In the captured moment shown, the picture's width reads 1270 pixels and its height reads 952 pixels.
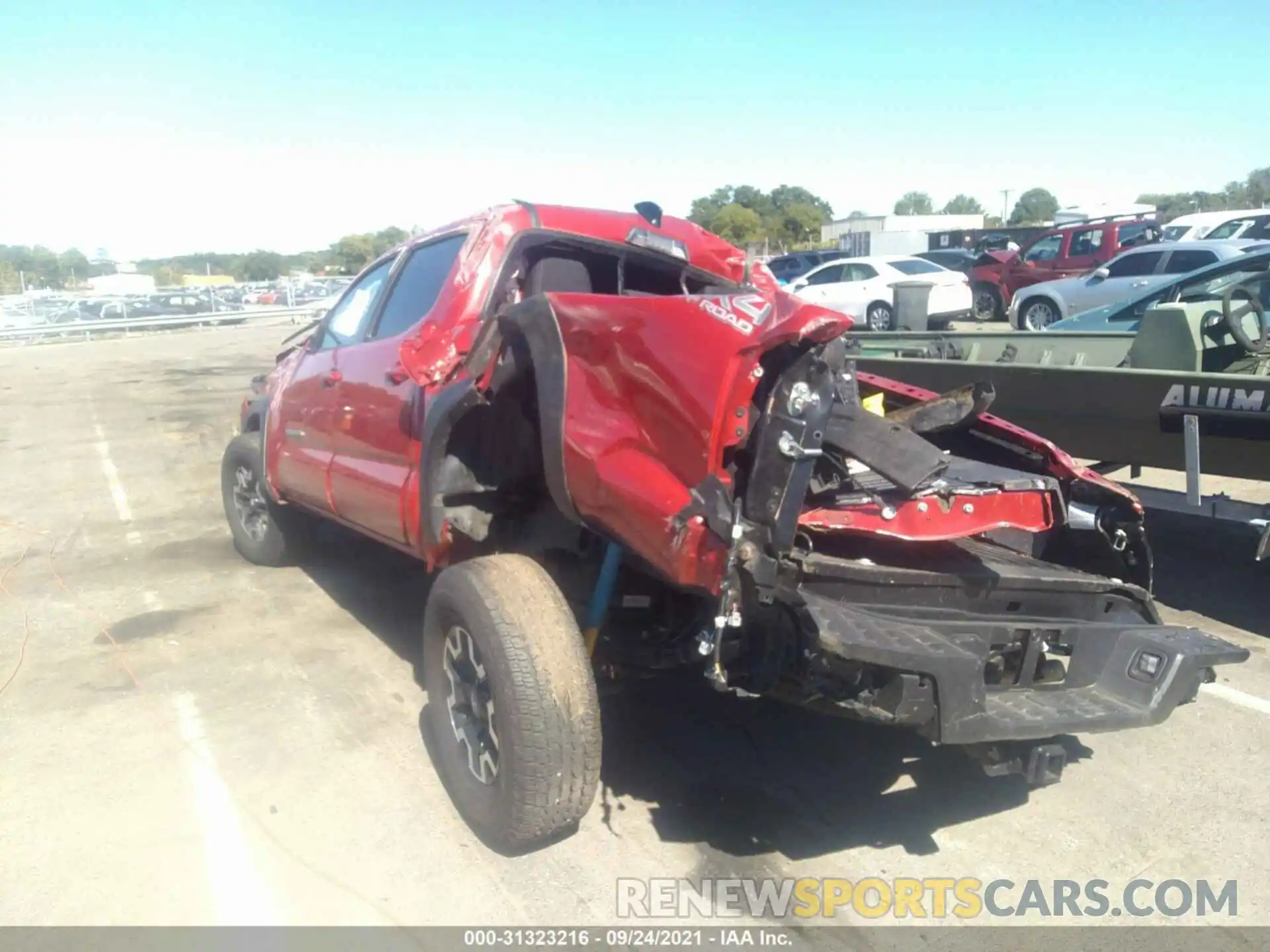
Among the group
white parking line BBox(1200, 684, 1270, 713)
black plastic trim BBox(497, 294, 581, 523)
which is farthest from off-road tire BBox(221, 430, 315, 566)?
white parking line BBox(1200, 684, 1270, 713)

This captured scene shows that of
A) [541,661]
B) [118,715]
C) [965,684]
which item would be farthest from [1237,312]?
[118,715]

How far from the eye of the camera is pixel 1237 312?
6.09m

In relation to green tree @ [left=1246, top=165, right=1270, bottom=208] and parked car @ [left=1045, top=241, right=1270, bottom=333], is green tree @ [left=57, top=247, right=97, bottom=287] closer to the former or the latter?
parked car @ [left=1045, top=241, right=1270, bottom=333]

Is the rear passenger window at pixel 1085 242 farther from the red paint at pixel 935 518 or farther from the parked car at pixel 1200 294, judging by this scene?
the red paint at pixel 935 518

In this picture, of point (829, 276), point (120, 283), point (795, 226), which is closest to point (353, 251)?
point (120, 283)

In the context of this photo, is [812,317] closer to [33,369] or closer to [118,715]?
[118,715]

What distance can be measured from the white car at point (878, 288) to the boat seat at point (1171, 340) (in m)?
12.4

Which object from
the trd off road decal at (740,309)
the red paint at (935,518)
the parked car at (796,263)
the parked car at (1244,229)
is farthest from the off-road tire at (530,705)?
the parked car at (796,263)

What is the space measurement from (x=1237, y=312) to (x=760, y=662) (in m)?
4.64

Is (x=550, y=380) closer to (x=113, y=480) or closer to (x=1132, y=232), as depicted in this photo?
(x=113, y=480)

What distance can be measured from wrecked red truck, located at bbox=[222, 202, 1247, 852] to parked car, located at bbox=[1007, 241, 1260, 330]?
12504 mm

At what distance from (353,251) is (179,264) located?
13448 millimetres

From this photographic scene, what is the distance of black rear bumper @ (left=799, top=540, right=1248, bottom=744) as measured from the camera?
2.80m

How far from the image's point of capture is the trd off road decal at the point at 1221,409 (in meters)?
4.62
